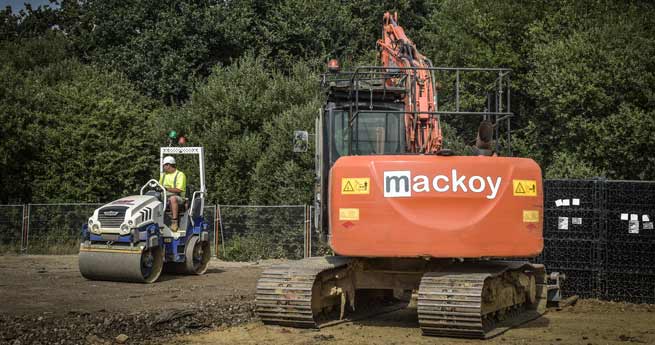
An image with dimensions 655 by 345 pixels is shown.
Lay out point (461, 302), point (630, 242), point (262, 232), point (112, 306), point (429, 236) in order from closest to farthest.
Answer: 1. point (461, 302)
2. point (429, 236)
3. point (112, 306)
4. point (630, 242)
5. point (262, 232)

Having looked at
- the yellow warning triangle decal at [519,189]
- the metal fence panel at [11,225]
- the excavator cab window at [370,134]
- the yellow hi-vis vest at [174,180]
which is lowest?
the metal fence panel at [11,225]

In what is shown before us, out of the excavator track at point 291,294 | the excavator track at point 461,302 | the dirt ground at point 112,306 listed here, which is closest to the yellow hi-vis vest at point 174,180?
the dirt ground at point 112,306

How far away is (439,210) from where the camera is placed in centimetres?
1024

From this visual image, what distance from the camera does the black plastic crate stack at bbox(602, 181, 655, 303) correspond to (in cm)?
1402

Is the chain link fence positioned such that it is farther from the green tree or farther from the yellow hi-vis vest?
the yellow hi-vis vest

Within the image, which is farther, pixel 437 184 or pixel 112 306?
pixel 112 306

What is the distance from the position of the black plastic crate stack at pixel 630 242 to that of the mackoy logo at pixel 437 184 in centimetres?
477

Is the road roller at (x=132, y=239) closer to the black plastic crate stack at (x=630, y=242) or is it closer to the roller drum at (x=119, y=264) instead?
the roller drum at (x=119, y=264)

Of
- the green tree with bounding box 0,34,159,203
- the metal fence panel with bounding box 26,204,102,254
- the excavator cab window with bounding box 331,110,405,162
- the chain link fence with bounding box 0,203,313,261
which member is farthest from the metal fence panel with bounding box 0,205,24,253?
the excavator cab window with bounding box 331,110,405,162

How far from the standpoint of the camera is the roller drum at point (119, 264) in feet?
51.7

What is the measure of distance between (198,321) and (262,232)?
14.0m

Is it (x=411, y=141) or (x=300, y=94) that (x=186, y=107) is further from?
(x=411, y=141)

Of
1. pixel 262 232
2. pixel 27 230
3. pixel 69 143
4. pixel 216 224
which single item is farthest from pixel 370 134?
pixel 69 143

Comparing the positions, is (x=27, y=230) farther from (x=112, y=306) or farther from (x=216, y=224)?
(x=112, y=306)
